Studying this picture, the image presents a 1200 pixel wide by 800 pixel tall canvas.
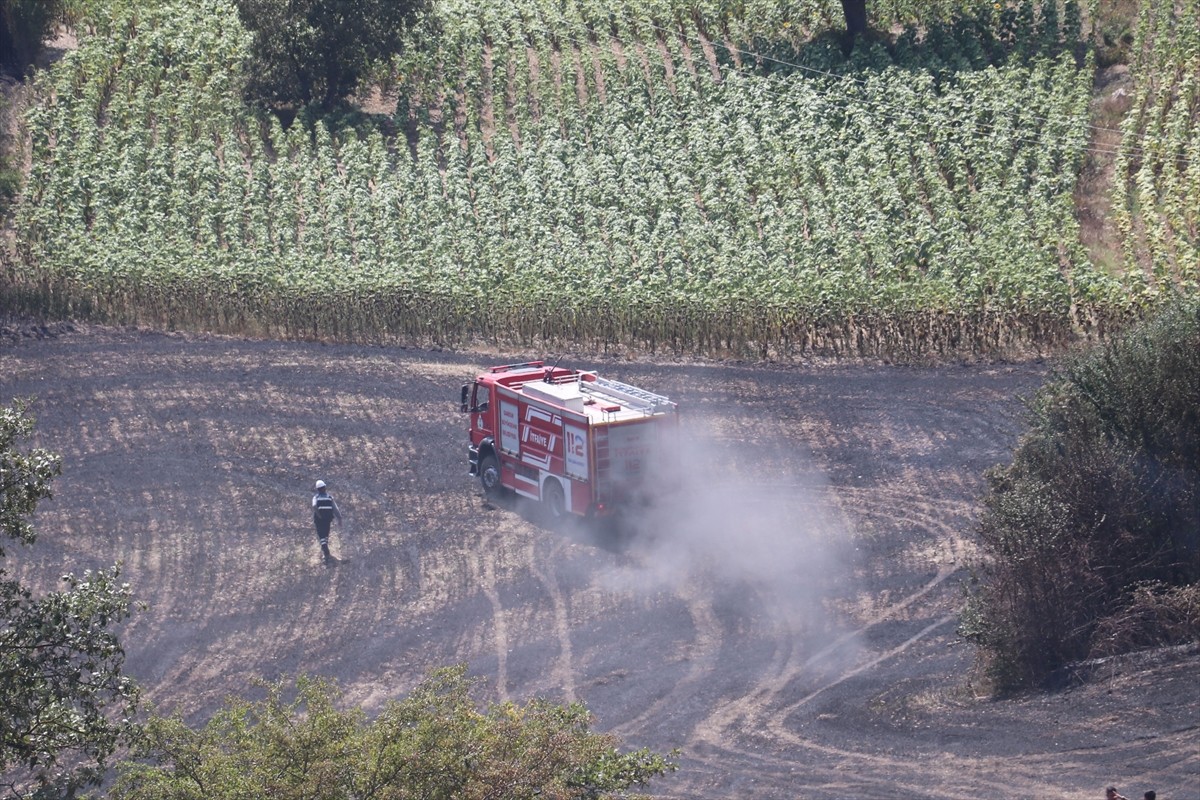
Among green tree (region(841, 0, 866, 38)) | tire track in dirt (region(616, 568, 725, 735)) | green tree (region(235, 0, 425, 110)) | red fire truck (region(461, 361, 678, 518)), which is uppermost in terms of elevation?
green tree (region(841, 0, 866, 38))

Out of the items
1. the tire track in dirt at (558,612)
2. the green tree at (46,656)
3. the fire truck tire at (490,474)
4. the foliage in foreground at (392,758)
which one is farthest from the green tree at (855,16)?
the green tree at (46,656)

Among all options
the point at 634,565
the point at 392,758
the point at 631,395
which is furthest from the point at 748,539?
the point at 392,758

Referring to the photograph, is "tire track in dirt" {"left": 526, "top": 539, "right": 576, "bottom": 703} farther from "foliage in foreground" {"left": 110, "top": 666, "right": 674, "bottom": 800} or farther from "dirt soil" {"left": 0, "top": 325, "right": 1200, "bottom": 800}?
"foliage in foreground" {"left": 110, "top": 666, "right": 674, "bottom": 800}

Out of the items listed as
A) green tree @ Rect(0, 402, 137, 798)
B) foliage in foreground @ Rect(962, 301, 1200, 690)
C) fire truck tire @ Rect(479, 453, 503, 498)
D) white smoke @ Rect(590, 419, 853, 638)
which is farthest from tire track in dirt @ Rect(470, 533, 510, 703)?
green tree @ Rect(0, 402, 137, 798)

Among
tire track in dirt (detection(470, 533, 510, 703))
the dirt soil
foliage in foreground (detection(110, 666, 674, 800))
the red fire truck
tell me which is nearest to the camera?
foliage in foreground (detection(110, 666, 674, 800))

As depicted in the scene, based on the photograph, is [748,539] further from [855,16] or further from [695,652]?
A: [855,16]

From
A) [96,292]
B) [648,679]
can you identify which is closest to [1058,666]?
[648,679]
